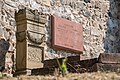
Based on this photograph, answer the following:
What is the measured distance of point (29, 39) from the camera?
8.52 m

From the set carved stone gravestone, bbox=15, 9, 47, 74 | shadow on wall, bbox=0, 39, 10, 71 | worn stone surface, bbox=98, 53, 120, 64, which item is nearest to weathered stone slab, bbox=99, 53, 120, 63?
worn stone surface, bbox=98, 53, 120, 64

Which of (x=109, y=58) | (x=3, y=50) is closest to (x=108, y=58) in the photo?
(x=109, y=58)

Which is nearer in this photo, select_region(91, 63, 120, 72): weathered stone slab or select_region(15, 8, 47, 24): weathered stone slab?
select_region(91, 63, 120, 72): weathered stone slab

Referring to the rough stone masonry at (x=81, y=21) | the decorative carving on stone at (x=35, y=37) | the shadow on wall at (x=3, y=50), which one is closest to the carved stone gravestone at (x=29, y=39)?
the decorative carving on stone at (x=35, y=37)

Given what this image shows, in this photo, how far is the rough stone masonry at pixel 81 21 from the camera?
966 centimetres

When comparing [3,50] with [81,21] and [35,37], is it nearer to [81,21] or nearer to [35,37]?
[35,37]

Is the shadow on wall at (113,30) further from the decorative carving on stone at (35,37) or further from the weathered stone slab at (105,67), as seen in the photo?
the weathered stone slab at (105,67)

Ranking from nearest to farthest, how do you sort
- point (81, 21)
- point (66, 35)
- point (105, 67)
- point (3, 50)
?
point (105, 67)
point (3, 50)
point (66, 35)
point (81, 21)

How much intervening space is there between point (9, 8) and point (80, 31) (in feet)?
9.86

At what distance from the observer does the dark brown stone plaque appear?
11.3 meters

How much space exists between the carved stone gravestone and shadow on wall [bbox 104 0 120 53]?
4.95 meters

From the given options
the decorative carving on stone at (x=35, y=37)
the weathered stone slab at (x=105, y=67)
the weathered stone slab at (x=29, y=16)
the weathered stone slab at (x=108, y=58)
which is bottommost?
the weathered stone slab at (x=105, y=67)

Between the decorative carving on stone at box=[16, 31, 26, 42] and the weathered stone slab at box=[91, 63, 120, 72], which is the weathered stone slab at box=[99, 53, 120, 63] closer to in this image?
the weathered stone slab at box=[91, 63, 120, 72]

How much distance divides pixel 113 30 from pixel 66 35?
2.58 m
